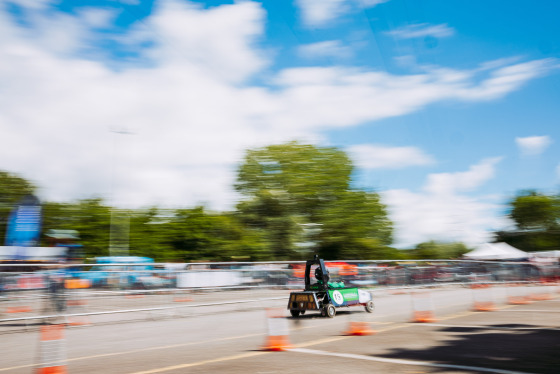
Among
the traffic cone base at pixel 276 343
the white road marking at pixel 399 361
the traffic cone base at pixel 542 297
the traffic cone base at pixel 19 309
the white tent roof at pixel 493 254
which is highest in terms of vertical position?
the white tent roof at pixel 493 254

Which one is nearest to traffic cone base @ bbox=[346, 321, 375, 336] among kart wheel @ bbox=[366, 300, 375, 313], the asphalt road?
the asphalt road

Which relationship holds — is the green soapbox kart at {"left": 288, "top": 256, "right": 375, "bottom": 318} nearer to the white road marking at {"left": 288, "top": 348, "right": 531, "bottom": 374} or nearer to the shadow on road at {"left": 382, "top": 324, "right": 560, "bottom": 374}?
the shadow on road at {"left": 382, "top": 324, "right": 560, "bottom": 374}

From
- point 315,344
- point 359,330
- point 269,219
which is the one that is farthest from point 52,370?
point 269,219

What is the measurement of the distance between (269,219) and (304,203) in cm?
452

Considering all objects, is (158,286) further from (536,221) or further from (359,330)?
(536,221)

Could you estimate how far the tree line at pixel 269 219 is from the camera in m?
58.8

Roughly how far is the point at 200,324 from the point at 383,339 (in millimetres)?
6261

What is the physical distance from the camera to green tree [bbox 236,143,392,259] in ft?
193

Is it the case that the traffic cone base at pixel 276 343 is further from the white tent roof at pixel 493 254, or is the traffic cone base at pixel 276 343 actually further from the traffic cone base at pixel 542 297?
the white tent roof at pixel 493 254

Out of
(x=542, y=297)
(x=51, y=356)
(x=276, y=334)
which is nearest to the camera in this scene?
(x=51, y=356)

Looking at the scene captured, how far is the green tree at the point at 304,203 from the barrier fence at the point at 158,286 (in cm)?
3275

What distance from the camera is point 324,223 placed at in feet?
197

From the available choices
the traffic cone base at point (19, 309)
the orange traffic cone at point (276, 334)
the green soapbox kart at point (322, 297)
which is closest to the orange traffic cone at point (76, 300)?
the traffic cone base at point (19, 309)

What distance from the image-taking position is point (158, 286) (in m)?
17.2
